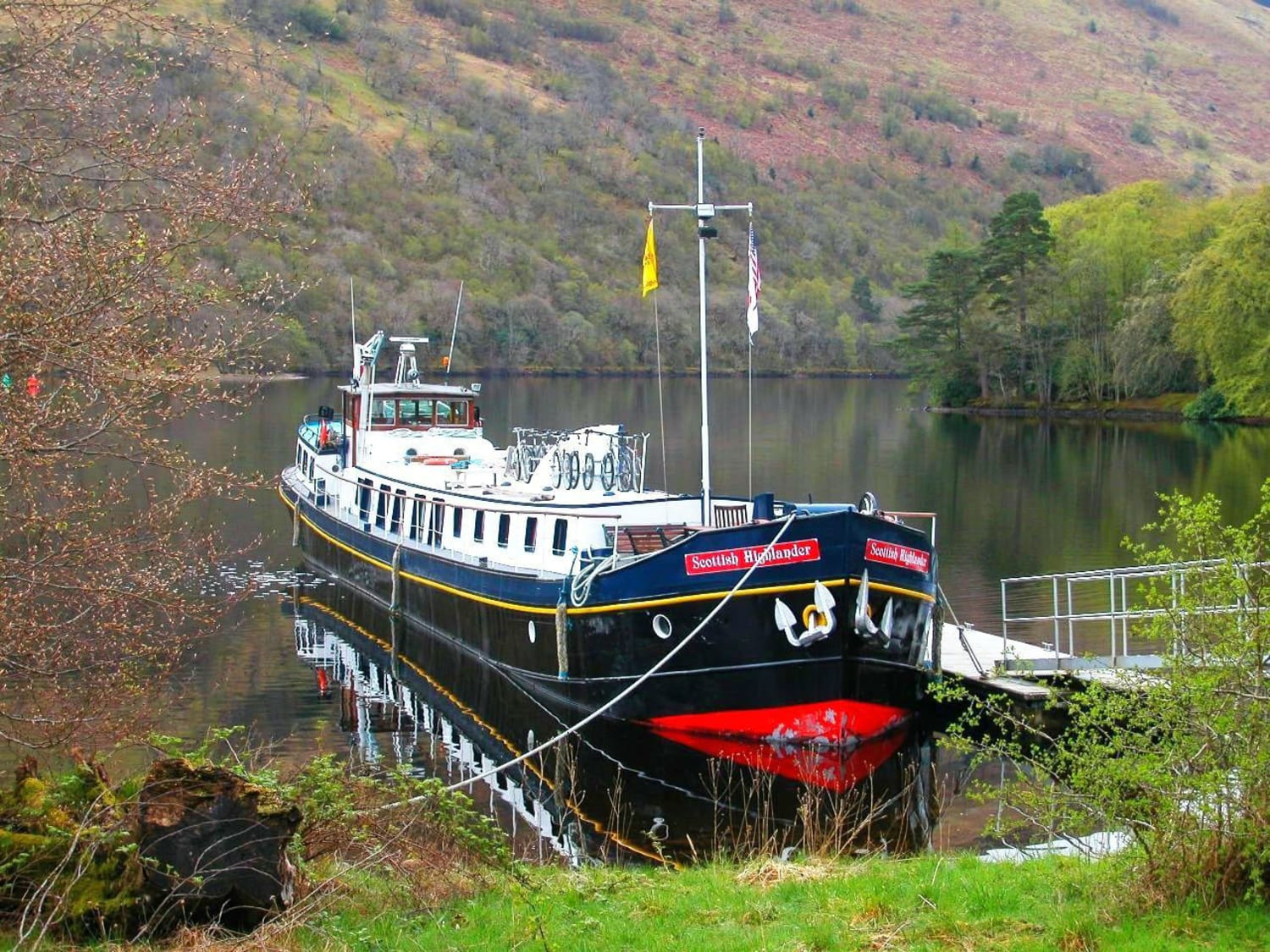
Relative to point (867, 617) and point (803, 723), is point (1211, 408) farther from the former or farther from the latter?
point (803, 723)

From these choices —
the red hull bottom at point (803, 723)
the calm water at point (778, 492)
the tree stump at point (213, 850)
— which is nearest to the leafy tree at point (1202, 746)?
the tree stump at point (213, 850)

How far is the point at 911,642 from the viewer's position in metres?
22.5

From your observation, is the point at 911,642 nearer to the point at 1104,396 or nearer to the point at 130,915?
the point at 130,915

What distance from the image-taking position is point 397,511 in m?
33.7

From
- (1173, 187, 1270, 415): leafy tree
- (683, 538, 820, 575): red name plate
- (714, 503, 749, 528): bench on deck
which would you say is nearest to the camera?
(683, 538, 820, 575): red name plate

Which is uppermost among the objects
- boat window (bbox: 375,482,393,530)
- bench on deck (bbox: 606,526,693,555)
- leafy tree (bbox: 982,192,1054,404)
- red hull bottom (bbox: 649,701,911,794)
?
leafy tree (bbox: 982,192,1054,404)

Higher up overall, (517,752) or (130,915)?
(130,915)

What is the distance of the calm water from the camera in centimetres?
2389

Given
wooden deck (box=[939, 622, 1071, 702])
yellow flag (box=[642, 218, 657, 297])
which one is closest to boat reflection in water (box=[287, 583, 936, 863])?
wooden deck (box=[939, 622, 1071, 702])

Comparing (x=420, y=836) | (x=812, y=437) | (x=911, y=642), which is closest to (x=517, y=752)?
(x=911, y=642)

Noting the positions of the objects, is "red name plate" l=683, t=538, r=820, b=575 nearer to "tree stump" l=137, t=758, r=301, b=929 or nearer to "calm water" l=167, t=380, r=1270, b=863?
"calm water" l=167, t=380, r=1270, b=863

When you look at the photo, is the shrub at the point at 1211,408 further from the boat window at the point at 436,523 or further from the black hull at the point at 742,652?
the black hull at the point at 742,652

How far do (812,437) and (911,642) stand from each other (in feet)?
192

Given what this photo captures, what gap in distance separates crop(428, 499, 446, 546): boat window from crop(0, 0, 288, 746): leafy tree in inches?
706
